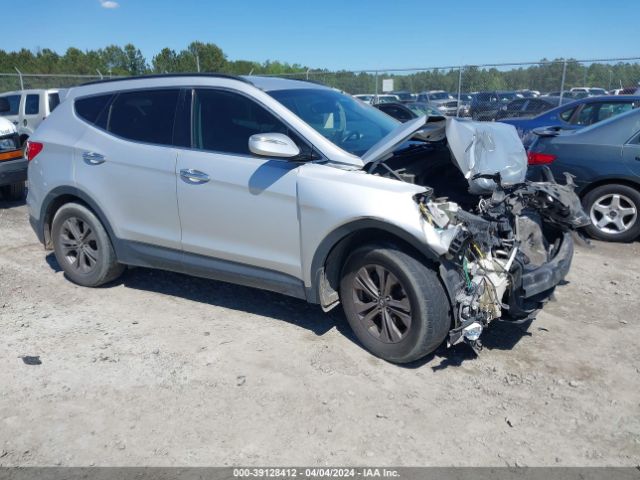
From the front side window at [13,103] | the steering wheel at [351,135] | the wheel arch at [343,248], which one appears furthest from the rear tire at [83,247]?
the front side window at [13,103]

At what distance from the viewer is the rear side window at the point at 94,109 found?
491 centimetres

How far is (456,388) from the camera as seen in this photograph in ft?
11.5

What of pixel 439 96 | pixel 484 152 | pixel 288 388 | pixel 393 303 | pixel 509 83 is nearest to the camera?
pixel 288 388

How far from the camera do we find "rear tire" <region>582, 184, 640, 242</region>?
6.37 meters

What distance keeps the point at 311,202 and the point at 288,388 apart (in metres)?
1.24

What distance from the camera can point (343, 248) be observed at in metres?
3.85

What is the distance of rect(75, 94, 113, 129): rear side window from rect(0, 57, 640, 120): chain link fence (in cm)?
1211

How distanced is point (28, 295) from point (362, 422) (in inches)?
144

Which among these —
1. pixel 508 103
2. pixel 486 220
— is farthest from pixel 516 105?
pixel 486 220

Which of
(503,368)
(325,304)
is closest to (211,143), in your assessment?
(325,304)

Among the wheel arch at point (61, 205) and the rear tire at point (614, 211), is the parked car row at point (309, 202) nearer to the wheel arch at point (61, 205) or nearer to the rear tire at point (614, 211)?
the wheel arch at point (61, 205)

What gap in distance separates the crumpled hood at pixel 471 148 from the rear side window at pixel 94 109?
253 cm

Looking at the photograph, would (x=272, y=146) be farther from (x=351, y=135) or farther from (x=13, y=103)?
(x=13, y=103)

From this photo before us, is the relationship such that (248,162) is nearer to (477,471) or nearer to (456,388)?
(456,388)
